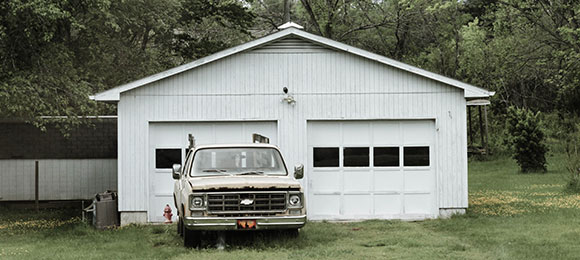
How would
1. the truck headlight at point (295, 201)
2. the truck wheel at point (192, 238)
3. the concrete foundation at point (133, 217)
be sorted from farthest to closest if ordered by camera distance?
the concrete foundation at point (133, 217), the truck wheel at point (192, 238), the truck headlight at point (295, 201)

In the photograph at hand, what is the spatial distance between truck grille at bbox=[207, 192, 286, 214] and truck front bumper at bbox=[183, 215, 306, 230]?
131mm

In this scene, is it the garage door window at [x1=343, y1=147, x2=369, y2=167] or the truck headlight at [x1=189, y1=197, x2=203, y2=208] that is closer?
the truck headlight at [x1=189, y1=197, x2=203, y2=208]

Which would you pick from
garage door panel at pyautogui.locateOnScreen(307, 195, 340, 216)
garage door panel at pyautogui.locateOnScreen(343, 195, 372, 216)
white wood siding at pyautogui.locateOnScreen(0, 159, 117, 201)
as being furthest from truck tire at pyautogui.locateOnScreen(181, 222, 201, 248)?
white wood siding at pyautogui.locateOnScreen(0, 159, 117, 201)

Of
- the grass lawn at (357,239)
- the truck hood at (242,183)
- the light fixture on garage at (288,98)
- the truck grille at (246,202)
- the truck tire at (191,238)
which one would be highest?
the light fixture on garage at (288,98)

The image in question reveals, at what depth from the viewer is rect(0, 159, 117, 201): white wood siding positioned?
71.4 feet

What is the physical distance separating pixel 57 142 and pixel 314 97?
327 inches

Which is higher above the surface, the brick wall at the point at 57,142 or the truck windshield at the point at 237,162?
the brick wall at the point at 57,142

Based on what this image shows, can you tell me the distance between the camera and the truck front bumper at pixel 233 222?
498 inches

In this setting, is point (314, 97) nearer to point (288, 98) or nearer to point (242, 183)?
point (288, 98)

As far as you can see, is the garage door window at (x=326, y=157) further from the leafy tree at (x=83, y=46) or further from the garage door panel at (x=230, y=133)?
the leafy tree at (x=83, y=46)

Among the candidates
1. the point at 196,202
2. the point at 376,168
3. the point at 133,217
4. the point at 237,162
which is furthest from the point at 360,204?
the point at 196,202

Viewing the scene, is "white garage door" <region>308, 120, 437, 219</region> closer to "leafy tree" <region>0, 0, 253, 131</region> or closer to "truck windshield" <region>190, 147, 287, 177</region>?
"truck windshield" <region>190, 147, 287, 177</region>

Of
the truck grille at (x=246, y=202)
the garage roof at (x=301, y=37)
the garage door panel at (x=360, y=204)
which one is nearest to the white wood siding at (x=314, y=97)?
the garage roof at (x=301, y=37)

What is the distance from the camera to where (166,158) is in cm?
1783
